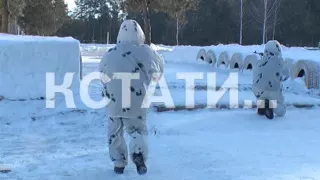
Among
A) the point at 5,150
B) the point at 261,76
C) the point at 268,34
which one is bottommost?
the point at 5,150

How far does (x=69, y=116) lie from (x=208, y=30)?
4688cm

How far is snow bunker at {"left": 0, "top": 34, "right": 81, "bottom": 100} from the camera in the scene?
948 cm

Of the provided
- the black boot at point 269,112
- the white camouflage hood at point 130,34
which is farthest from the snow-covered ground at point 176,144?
the white camouflage hood at point 130,34

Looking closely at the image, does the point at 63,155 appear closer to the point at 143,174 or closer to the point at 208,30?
the point at 143,174

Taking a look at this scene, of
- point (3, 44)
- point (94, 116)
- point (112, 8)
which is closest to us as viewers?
point (94, 116)

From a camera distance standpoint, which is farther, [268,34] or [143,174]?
[268,34]

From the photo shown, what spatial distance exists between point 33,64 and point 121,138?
16.9 feet

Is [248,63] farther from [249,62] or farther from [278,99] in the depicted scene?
[278,99]

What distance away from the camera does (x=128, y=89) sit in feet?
16.4

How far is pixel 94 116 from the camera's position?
340 inches

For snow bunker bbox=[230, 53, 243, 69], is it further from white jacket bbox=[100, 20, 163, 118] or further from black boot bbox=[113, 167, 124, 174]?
black boot bbox=[113, 167, 124, 174]

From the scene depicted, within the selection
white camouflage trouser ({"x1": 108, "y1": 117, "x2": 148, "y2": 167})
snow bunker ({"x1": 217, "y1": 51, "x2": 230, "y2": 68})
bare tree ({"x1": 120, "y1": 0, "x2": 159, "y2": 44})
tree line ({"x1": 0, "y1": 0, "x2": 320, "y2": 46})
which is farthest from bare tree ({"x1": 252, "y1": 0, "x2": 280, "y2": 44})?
white camouflage trouser ({"x1": 108, "y1": 117, "x2": 148, "y2": 167})

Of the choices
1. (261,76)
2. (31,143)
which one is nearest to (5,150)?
(31,143)

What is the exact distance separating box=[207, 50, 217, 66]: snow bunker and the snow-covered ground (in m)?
10.9
